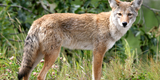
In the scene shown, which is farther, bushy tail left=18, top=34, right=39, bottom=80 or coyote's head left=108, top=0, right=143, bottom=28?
coyote's head left=108, top=0, right=143, bottom=28

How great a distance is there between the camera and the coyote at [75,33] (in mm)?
3971

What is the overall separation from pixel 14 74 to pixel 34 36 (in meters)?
1.15

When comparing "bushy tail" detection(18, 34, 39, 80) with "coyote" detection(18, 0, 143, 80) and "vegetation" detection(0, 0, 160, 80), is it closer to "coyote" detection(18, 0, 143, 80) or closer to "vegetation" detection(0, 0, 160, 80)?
"coyote" detection(18, 0, 143, 80)

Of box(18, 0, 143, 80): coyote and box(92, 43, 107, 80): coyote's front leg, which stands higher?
box(18, 0, 143, 80): coyote

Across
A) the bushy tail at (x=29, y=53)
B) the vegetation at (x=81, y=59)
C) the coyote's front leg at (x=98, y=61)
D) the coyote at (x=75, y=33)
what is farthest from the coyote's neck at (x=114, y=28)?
the bushy tail at (x=29, y=53)

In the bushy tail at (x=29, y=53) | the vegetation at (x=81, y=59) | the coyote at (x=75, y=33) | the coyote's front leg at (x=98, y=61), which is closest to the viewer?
the bushy tail at (x=29, y=53)

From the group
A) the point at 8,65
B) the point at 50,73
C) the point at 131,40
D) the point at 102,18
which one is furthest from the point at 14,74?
the point at 131,40

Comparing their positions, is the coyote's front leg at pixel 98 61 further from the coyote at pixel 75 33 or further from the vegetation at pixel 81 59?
the vegetation at pixel 81 59

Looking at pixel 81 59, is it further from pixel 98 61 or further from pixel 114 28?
pixel 114 28

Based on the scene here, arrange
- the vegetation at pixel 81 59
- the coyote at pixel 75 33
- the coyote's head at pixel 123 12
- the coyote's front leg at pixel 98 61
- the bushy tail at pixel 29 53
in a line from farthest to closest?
the vegetation at pixel 81 59
the coyote's front leg at pixel 98 61
the coyote's head at pixel 123 12
the coyote at pixel 75 33
the bushy tail at pixel 29 53

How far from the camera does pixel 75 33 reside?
14.7 ft

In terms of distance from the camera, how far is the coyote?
156 inches

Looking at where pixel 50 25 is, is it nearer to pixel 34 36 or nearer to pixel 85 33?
pixel 34 36

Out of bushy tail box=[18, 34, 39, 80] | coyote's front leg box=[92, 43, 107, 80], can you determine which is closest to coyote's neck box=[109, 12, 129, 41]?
coyote's front leg box=[92, 43, 107, 80]
